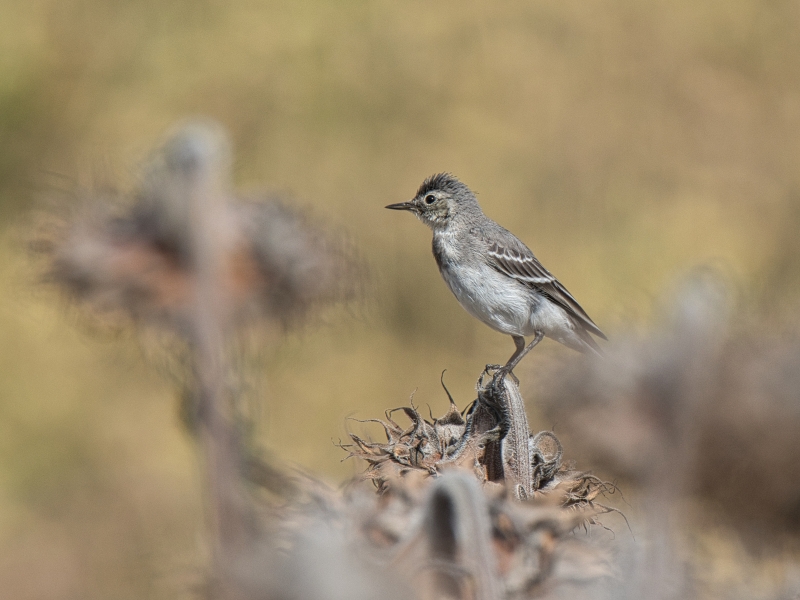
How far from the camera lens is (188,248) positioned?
5.98 ft

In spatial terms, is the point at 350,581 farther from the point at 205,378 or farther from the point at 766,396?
the point at 766,396

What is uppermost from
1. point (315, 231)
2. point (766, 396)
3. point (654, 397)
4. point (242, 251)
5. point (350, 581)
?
point (315, 231)

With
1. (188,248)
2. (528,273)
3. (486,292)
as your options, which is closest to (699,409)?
(188,248)

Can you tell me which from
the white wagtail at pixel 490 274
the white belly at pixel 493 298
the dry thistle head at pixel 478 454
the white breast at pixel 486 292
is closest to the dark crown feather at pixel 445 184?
the white wagtail at pixel 490 274

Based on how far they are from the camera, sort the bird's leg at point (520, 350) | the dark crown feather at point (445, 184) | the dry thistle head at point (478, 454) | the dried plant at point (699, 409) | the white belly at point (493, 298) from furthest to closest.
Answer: the dark crown feather at point (445, 184)
the white belly at point (493, 298)
the bird's leg at point (520, 350)
the dry thistle head at point (478, 454)
the dried plant at point (699, 409)

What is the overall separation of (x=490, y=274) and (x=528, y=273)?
0.74 feet

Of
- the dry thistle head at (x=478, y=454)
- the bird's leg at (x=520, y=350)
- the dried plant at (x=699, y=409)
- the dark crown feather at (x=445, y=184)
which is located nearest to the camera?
the dried plant at (x=699, y=409)

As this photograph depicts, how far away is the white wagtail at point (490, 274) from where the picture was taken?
12.8ft

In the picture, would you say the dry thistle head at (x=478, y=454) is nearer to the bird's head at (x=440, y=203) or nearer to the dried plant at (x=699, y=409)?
the dried plant at (x=699, y=409)

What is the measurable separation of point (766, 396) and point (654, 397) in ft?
1.45

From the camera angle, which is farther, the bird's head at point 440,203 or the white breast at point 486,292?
the bird's head at point 440,203

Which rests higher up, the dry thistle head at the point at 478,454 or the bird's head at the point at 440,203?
the bird's head at the point at 440,203

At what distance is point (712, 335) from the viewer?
154cm

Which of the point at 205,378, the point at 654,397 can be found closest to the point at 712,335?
the point at 654,397
